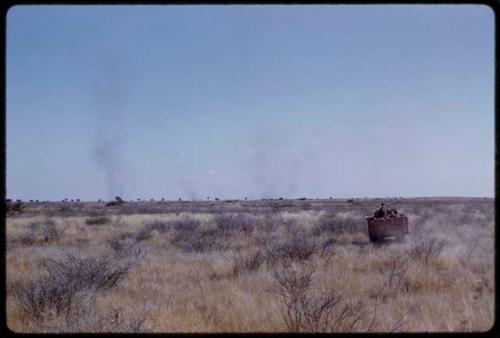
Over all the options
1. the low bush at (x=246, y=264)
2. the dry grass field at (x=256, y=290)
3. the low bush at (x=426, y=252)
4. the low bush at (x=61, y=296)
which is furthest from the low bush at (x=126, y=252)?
the low bush at (x=426, y=252)

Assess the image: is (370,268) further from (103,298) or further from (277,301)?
(103,298)

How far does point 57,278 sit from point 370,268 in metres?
5.44

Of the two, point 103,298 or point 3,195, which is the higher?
point 3,195

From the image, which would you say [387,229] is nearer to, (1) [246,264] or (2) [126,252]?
(1) [246,264]

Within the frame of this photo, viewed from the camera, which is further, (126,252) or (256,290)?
(126,252)

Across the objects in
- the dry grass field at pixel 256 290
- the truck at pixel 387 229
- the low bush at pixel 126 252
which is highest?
the truck at pixel 387 229

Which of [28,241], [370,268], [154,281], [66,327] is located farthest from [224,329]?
[28,241]

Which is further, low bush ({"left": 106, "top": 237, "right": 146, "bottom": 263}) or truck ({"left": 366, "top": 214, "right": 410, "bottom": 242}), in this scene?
truck ({"left": 366, "top": 214, "right": 410, "bottom": 242})

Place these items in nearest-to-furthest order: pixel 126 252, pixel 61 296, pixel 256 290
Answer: pixel 61 296 → pixel 256 290 → pixel 126 252

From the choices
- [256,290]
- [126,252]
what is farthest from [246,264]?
[126,252]

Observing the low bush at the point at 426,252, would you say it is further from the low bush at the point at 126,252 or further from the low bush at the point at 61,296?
the low bush at the point at 61,296

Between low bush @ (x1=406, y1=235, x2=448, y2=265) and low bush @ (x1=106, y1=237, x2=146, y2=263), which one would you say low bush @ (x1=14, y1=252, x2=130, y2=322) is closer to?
low bush @ (x1=106, y1=237, x2=146, y2=263)

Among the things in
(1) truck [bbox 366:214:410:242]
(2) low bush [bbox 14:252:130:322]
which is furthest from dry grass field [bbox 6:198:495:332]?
(1) truck [bbox 366:214:410:242]

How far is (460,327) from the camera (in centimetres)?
570
